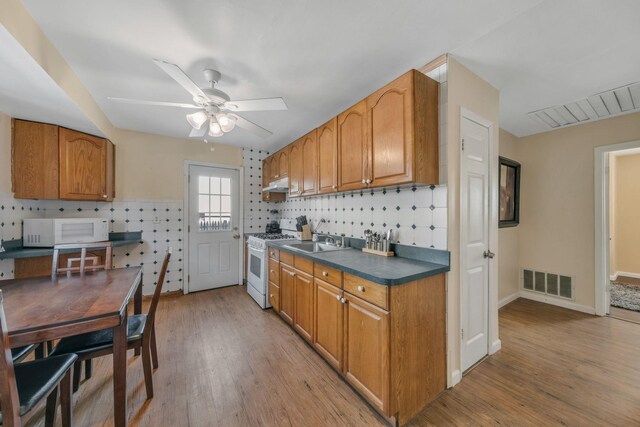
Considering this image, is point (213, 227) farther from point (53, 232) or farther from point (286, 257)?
point (286, 257)

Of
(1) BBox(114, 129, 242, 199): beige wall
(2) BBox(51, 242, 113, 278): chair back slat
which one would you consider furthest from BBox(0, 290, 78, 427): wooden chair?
(1) BBox(114, 129, 242, 199): beige wall

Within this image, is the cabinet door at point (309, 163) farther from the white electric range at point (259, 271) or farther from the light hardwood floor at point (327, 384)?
the light hardwood floor at point (327, 384)

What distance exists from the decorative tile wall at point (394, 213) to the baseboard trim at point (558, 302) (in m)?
2.74

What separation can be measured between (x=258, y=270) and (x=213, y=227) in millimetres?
1238

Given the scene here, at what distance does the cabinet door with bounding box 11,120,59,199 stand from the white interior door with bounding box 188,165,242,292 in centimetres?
143

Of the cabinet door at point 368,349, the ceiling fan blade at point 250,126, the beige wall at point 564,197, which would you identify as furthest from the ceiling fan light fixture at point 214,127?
the beige wall at point 564,197

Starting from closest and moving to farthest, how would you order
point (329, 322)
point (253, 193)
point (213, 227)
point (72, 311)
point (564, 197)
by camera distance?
point (72, 311) → point (329, 322) → point (564, 197) → point (213, 227) → point (253, 193)

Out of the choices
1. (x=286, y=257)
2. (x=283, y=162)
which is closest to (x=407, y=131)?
(x=286, y=257)

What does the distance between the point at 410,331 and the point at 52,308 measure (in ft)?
6.34

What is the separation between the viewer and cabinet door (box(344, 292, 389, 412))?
54.4 inches

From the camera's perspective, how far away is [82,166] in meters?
2.69

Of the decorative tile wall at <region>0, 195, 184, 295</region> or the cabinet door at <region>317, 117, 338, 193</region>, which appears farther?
the decorative tile wall at <region>0, 195, 184, 295</region>

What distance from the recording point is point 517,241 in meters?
3.46

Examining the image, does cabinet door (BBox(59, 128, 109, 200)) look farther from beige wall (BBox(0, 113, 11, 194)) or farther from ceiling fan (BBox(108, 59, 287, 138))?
ceiling fan (BBox(108, 59, 287, 138))
